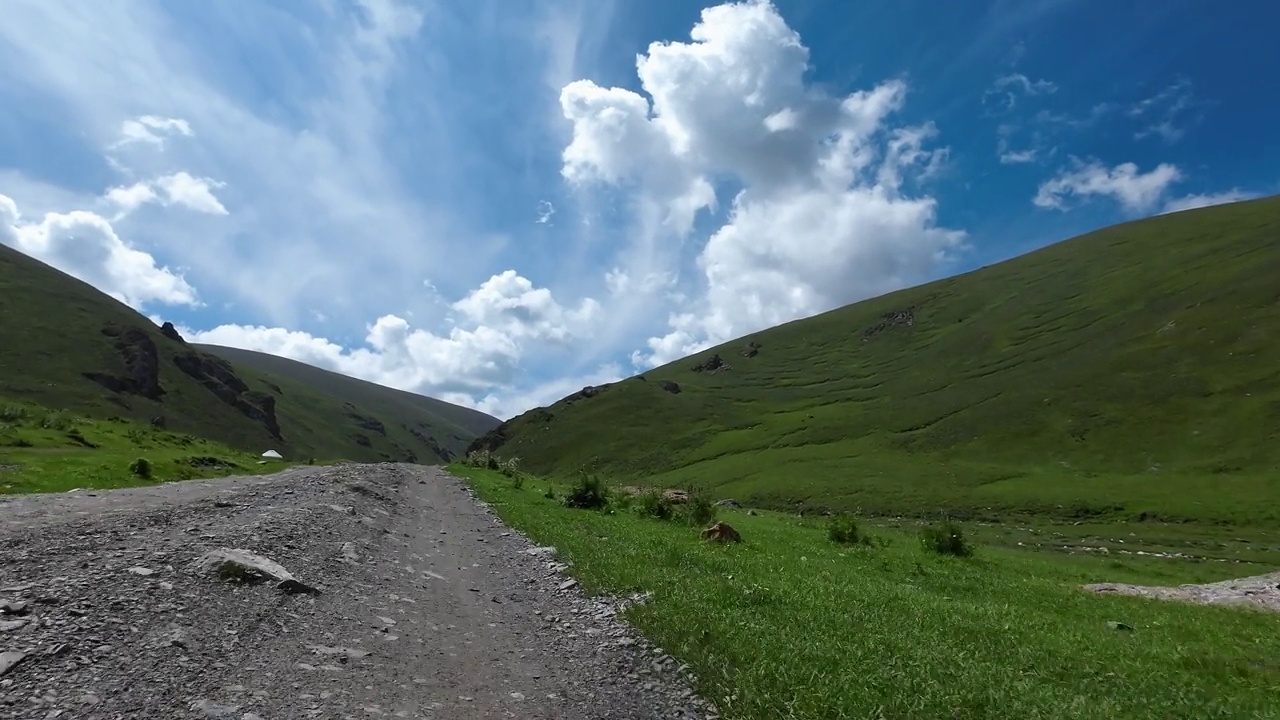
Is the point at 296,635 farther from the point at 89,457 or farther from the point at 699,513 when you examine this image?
the point at 89,457

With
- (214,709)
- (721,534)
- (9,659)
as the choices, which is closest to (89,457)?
(721,534)

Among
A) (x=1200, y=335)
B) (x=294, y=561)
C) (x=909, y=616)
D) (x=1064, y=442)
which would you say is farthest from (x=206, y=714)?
(x=1200, y=335)

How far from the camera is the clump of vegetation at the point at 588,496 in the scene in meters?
35.7

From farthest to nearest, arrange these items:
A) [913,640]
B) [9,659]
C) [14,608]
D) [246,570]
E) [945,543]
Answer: [945,543]
[246,570]
[913,640]
[14,608]
[9,659]

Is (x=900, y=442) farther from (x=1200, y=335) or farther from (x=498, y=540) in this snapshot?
(x=498, y=540)

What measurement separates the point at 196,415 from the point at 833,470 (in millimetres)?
159690

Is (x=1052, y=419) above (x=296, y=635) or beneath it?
above

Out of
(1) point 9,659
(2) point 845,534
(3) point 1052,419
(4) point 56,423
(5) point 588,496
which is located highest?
(3) point 1052,419

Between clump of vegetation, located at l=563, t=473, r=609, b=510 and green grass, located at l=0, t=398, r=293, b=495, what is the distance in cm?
2294

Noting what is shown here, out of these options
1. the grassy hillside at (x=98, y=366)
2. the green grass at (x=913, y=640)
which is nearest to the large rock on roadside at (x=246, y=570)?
the green grass at (x=913, y=640)

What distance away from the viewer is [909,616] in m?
13.2

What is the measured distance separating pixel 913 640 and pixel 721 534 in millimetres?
14214

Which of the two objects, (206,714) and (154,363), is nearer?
(206,714)

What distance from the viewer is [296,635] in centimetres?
960
